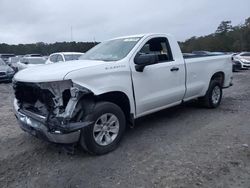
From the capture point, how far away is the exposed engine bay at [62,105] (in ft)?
12.8

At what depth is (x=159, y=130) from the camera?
18.3ft

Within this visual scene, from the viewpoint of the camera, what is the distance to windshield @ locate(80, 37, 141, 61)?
16.5 ft

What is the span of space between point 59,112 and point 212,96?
182 inches

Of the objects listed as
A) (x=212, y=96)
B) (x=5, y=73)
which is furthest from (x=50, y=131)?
(x=5, y=73)

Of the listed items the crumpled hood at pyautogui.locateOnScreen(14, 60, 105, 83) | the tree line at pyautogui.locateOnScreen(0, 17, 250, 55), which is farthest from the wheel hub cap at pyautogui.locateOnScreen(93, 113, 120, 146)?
the tree line at pyautogui.locateOnScreen(0, 17, 250, 55)

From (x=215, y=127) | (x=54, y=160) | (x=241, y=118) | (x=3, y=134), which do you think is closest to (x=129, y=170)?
(x=54, y=160)

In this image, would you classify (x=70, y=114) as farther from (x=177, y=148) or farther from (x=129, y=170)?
(x=177, y=148)

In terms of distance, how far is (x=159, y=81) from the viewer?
5.33m

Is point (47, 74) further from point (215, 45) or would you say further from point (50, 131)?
point (215, 45)

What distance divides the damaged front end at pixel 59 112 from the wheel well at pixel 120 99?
350 millimetres

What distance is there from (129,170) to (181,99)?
8.90ft

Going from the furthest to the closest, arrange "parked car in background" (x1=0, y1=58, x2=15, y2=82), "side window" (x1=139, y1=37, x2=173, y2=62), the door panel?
"parked car in background" (x1=0, y1=58, x2=15, y2=82)
"side window" (x1=139, y1=37, x2=173, y2=62)
the door panel

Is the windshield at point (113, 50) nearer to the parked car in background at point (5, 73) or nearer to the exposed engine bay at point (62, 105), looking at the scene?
the exposed engine bay at point (62, 105)

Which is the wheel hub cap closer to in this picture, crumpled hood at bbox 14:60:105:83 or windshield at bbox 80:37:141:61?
crumpled hood at bbox 14:60:105:83
